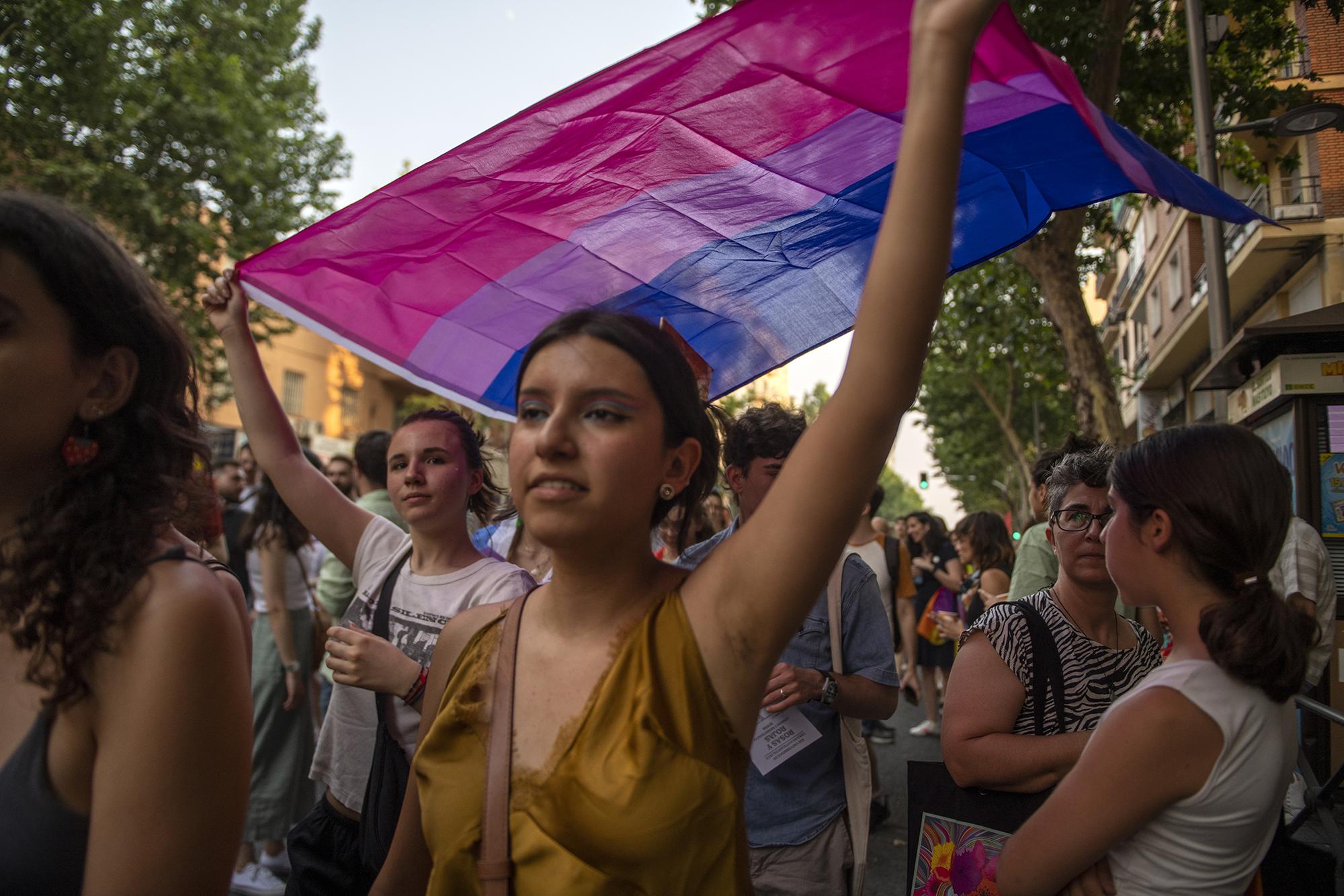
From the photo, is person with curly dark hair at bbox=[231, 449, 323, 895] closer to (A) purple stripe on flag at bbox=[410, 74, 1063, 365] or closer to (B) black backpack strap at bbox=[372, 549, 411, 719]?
(B) black backpack strap at bbox=[372, 549, 411, 719]

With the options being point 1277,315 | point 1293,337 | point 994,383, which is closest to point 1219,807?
point 1293,337

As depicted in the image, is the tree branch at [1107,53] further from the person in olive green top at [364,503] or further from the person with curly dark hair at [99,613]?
the person with curly dark hair at [99,613]

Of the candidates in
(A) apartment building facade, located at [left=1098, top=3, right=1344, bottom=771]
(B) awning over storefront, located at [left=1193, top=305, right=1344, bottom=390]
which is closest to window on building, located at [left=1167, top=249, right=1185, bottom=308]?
(A) apartment building facade, located at [left=1098, top=3, right=1344, bottom=771]

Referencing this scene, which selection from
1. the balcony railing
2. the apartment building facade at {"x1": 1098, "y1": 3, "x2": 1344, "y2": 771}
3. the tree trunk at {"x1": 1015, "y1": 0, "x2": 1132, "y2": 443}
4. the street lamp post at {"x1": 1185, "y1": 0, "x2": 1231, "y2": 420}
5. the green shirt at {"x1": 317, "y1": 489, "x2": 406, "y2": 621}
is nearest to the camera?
the green shirt at {"x1": 317, "y1": 489, "x2": 406, "y2": 621}

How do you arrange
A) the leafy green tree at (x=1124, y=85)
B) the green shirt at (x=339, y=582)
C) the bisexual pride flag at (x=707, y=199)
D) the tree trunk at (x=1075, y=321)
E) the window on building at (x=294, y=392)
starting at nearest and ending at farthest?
the bisexual pride flag at (x=707, y=199) < the green shirt at (x=339, y=582) < the leafy green tree at (x=1124, y=85) < the tree trunk at (x=1075, y=321) < the window on building at (x=294, y=392)

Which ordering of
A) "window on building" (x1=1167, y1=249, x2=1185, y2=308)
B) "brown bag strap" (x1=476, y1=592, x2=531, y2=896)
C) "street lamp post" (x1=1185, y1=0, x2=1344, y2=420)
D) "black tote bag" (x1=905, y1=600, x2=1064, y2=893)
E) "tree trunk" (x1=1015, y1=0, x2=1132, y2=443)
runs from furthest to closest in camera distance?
"window on building" (x1=1167, y1=249, x2=1185, y2=308) < "tree trunk" (x1=1015, y1=0, x2=1132, y2=443) < "street lamp post" (x1=1185, y1=0, x2=1344, y2=420) < "black tote bag" (x1=905, y1=600, x2=1064, y2=893) < "brown bag strap" (x1=476, y1=592, x2=531, y2=896)

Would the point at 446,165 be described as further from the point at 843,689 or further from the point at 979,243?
the point at 843,689

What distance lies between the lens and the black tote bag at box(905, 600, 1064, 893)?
218cm

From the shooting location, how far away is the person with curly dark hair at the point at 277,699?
512cm

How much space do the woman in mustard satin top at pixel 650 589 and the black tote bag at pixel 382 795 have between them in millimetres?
934

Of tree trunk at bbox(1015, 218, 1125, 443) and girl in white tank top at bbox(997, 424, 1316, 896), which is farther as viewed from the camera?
tree trunk at bbox(1015, 218, 1125, 443)

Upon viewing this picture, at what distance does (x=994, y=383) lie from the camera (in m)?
30.7

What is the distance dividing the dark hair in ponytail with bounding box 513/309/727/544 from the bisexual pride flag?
63 cm

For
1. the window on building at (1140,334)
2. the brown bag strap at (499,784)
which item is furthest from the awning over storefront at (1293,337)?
the window on building at (1140,334)
